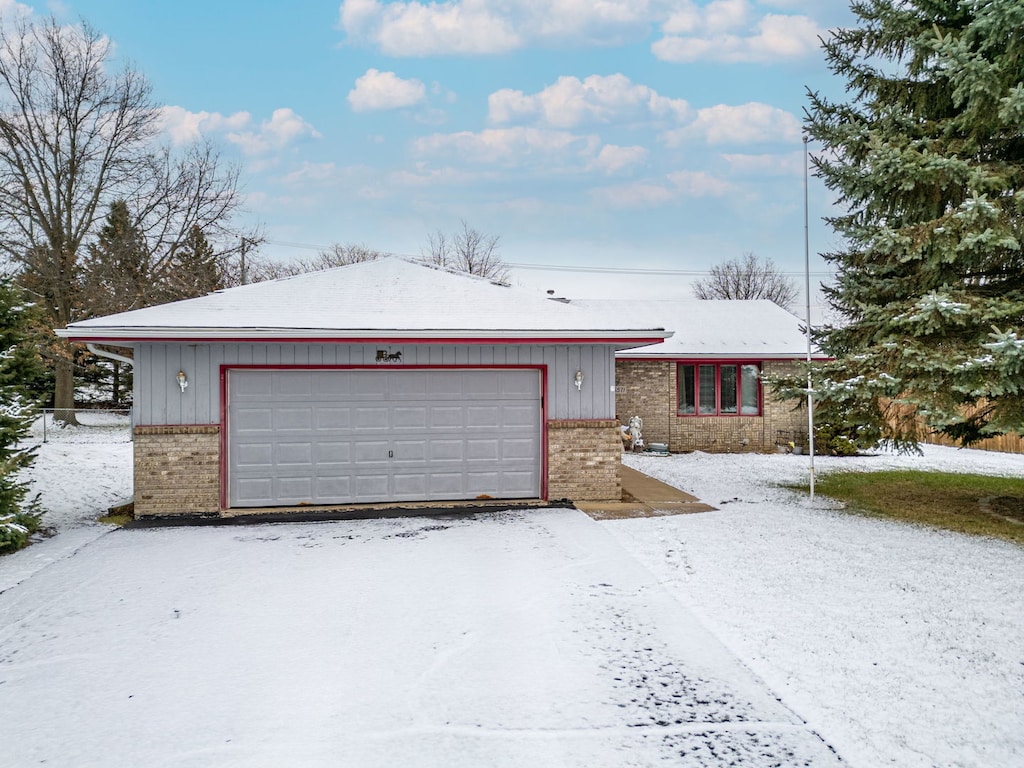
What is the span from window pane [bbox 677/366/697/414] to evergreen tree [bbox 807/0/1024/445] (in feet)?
23.8

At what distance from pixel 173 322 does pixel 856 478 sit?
13077 mm

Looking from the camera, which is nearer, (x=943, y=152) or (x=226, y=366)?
(x=943, y=152)

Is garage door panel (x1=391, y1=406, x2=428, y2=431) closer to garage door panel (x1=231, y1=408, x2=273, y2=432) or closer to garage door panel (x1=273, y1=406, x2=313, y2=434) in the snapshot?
garage door panel (x1=273, y1=406, x2=313, y2=434)

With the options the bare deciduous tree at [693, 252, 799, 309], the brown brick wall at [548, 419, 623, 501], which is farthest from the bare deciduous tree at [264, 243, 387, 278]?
the brown brick wall at [548, 419, 623, 501]

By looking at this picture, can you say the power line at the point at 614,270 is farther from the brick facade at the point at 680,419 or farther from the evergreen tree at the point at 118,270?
the brick facade at the point at 680,419

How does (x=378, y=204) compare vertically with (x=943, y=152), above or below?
above

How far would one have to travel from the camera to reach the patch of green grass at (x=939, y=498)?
8992mm

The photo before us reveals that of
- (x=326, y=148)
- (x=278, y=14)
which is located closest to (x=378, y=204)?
(x=326, y=148)

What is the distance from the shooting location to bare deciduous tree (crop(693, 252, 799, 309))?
44.4 m

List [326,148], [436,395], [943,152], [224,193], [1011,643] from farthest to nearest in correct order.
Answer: [224,193] → [326,148] → [436,395] → [943,152] → [1011,643]

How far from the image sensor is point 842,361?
357 inches

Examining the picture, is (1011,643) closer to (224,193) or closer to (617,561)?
(617,561)

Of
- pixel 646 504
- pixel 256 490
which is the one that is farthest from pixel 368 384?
pixel 646 504

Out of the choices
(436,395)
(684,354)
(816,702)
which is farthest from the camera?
(684,354)
